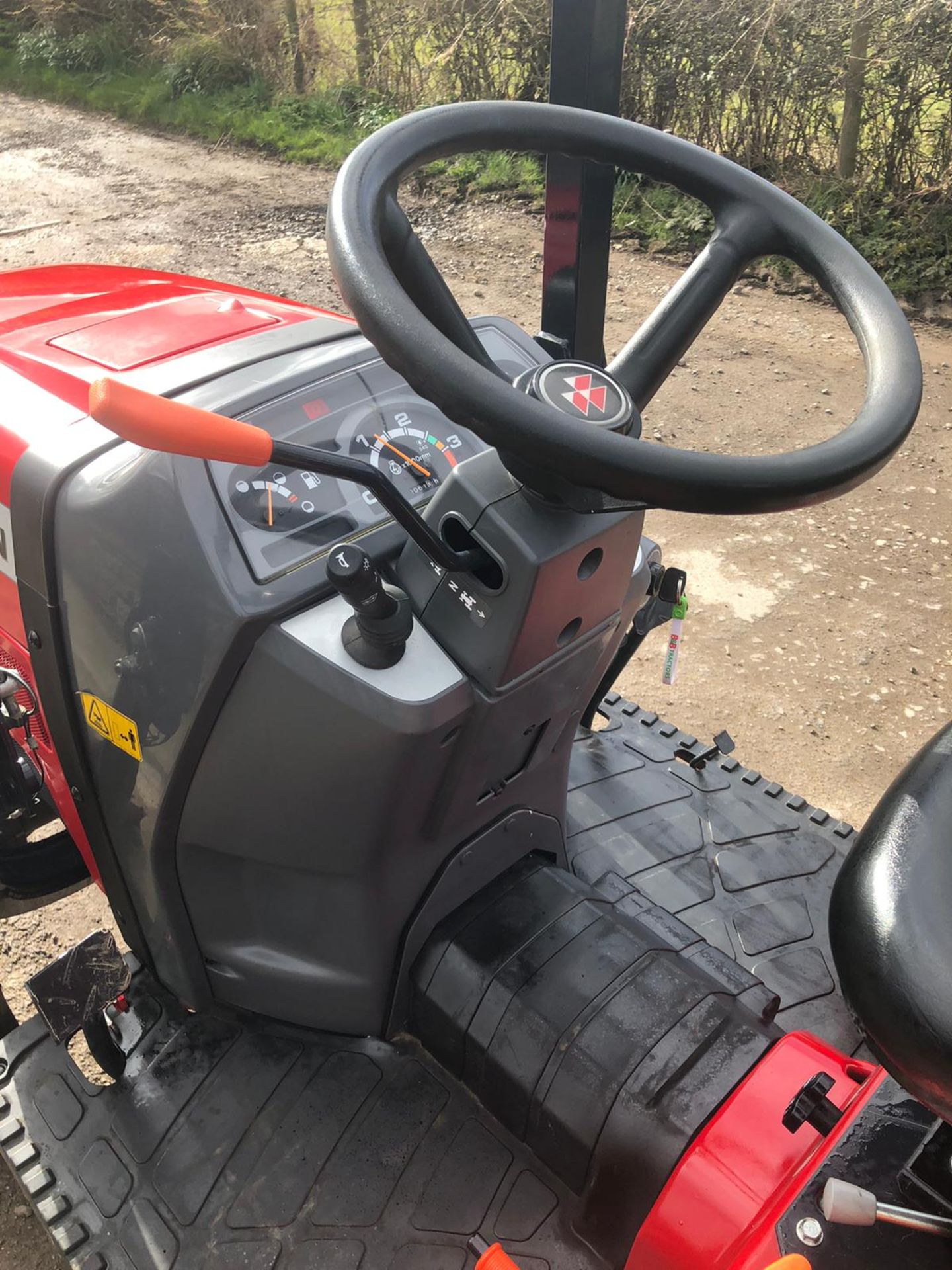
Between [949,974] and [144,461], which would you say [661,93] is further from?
[949,974]

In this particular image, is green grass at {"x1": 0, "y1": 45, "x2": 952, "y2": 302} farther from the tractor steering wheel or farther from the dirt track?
the tractor steering wheel

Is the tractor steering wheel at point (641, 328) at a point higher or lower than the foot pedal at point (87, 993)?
higher

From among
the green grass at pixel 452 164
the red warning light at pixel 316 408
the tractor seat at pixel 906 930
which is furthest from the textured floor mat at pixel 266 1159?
the green grass at pixel 452 164

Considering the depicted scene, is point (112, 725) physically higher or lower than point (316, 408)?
lower

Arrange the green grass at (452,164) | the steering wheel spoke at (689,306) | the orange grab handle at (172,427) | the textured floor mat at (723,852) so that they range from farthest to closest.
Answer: the green grass at (452,164), the textured floor mat at (723,852), the steering wheel spoke at (689,306), the orange grab handle at (172,427)

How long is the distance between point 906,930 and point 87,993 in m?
1.03

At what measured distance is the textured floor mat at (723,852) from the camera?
1536 mm

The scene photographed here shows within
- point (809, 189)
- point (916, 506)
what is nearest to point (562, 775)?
point (916, 506)

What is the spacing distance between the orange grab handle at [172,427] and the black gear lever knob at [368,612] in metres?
0.14

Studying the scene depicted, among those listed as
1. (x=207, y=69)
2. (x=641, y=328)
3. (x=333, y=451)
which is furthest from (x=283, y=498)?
(x=207, y=69)

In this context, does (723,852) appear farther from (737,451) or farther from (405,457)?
(737,451)

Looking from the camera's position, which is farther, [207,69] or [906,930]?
[207,69]

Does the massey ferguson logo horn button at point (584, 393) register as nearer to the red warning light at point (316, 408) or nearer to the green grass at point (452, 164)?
the red warning light at point (316, 408)

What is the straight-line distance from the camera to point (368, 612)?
3.43 feet
